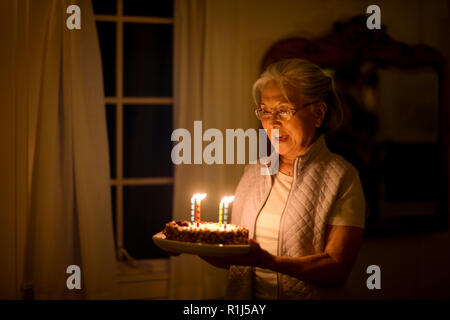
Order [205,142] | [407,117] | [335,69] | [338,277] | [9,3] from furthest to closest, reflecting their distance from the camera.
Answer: [407,117], [335,69], [205,142], [9,3], [338,277]

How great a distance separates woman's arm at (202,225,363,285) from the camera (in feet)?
5.27

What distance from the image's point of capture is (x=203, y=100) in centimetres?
232

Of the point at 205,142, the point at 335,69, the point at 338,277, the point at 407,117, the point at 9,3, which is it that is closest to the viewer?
the point at 338,277

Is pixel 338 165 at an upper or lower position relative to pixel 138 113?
lower

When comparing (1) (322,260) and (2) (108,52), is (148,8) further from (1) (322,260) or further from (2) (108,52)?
(1) (322,260)

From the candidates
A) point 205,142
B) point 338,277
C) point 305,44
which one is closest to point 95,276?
point 205,142

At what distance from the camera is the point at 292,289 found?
1.72 metres

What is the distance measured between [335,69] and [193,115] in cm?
85

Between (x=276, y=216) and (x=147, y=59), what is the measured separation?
4.05 feet

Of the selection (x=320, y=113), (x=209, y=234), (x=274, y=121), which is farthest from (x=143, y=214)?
(x=320, y=113)

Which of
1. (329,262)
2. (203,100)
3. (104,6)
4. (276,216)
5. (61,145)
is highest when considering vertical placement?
(104,6)

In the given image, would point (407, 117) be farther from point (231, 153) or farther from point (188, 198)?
point (188, 198)

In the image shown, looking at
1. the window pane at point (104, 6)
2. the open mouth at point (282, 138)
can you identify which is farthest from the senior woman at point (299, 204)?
the window pane at point (104, 6)

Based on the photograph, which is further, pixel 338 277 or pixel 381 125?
pixel 381 125
